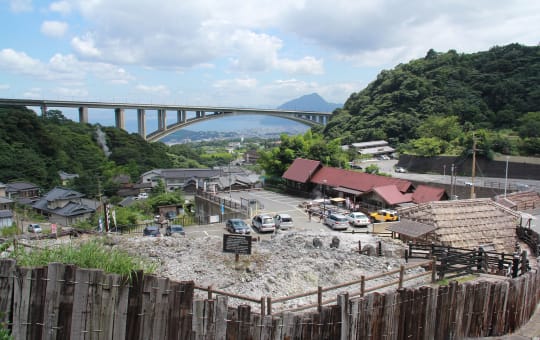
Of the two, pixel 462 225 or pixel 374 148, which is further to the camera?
pixel 374 148

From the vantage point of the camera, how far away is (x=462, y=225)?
697 inches

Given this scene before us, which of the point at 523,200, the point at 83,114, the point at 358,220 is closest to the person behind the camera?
the point at 358,220

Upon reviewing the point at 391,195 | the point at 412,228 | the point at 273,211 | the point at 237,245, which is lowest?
the point at 273,211

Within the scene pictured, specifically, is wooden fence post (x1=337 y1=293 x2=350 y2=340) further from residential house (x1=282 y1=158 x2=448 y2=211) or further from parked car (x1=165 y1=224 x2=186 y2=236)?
residential house (x1=282 y1=158 x2=448 y2=211)

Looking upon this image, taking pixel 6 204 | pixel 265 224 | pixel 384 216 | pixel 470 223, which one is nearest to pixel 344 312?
pixel 470 223

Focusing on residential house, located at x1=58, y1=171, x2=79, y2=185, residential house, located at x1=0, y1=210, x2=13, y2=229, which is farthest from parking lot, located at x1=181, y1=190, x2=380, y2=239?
residential house, located at x1=58, y1=171, x2=79, y2=185

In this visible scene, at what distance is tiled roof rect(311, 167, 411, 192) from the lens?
30312mm

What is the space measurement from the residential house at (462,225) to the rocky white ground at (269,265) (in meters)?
1.47

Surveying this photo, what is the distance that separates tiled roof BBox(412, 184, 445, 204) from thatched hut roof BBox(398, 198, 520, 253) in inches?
347

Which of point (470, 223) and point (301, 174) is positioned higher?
point (470, 223)

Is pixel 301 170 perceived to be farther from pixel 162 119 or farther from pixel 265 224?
pixel 162 119

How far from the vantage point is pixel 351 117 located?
3233 inches

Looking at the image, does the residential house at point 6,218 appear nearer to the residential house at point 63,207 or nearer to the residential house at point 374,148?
the residential house at point 63,207

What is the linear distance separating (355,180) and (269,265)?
20191 millimetres
